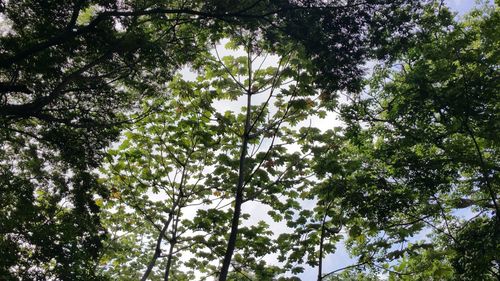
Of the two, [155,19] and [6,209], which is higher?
[155,19]

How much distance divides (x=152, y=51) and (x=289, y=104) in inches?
215

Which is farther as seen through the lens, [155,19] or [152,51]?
[155,19]

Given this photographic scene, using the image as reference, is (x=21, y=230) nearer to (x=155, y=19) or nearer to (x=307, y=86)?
(x=155, y=19)

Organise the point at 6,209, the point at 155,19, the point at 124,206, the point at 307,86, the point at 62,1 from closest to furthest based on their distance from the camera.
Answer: the point at 62,1
the point at 155,19
the point at 6,209
the point at 307,86
the point at 124,206

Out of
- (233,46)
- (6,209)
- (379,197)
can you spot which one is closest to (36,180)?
(6,209)

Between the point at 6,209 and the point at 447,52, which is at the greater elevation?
the point at 447,52

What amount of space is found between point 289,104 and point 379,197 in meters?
4.10

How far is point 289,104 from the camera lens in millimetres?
11969

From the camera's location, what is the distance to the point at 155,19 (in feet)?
27.2

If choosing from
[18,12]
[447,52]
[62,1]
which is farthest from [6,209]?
[447,52]

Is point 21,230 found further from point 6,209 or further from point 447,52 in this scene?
point 447,52

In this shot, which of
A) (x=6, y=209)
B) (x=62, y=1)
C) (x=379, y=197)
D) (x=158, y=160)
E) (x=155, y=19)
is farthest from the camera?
(x=158, y=160)

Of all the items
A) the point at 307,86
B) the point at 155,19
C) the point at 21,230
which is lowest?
the point at 21,230

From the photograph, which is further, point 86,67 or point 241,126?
point 241,126
